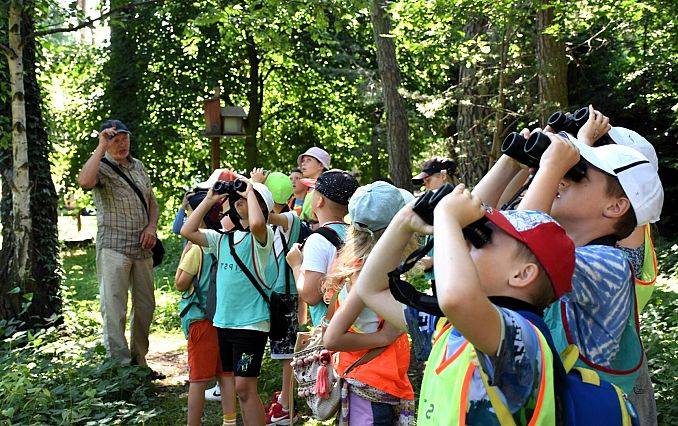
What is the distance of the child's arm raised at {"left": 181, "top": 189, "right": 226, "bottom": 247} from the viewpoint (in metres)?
A: 5.22

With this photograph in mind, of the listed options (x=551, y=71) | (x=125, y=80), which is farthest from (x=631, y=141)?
(x=125, y=80)

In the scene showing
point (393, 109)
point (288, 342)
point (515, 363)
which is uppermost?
point (393, 109)

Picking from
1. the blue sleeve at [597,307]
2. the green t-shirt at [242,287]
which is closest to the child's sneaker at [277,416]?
the green t-shirt at [242,287]

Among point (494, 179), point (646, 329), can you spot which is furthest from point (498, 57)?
point (494, 179)

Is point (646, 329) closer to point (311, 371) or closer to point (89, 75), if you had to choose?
point (311, 371)

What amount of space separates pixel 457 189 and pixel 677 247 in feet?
34.4

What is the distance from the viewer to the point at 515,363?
5.76 ft

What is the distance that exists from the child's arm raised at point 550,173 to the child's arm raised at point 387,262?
40cm

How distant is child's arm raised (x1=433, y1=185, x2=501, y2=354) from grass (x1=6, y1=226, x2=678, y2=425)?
3.67 meters

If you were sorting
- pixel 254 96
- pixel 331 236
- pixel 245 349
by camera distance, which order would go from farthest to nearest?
pixel 254 96, pixel 245 349, pixel 331 236

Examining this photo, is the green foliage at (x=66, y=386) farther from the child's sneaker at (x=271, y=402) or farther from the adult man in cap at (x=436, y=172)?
the adult man in cap at (x=436, y=172)

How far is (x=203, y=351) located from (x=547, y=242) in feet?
13.5

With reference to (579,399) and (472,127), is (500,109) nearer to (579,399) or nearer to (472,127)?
(472,127)

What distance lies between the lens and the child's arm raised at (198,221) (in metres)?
5.22
